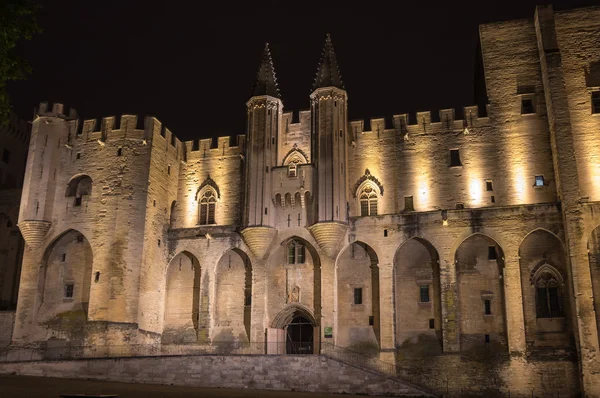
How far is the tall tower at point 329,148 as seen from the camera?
33562 millimetres

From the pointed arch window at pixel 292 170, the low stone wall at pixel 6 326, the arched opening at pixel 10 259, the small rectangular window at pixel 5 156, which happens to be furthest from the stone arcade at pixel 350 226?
the small rectangular window at pixel 5 156

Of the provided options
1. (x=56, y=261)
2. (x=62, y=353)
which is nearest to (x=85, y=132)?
(x=56, y=261)

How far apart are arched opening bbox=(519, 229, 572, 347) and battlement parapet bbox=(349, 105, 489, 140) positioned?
758 cm

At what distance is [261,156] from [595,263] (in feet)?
56.5

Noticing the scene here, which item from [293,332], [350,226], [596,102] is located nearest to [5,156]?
[293,332]

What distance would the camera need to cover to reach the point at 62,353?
32406mm

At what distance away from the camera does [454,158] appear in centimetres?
3597

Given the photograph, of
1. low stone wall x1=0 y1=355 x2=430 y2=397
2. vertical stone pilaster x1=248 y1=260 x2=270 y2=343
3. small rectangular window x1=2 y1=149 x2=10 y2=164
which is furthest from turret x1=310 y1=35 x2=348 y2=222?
small rectangular window x1=2 y1=149 x2=10 y2=164

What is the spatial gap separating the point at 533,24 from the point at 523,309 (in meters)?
16.0

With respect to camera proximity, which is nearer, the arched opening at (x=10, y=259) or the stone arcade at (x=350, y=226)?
the stone arcade at (x=350, y=226)

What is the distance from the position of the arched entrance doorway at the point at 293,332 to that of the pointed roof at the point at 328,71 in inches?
474

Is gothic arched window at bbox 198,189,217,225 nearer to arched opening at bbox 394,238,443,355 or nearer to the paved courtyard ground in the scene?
arched opening at bbox 394,238,443,355

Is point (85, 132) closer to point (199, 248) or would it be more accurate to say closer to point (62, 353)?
point (199, 248)

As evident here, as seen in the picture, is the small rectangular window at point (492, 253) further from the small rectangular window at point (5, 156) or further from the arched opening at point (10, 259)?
the small rectangular window at point (5, 156)
